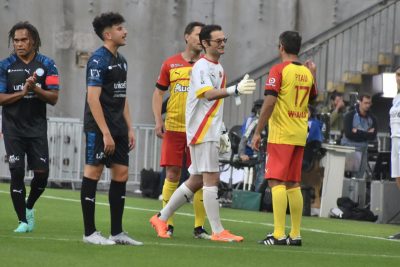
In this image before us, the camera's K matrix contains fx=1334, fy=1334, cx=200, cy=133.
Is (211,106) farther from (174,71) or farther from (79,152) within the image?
(79,152)

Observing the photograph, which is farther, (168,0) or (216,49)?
(168,0)

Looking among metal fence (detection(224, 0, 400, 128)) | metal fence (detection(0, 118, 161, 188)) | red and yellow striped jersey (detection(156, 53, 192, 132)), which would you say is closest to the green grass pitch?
red and yellow striped jersey (detection(156, 53, 192, 132))

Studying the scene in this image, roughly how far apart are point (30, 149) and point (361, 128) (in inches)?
426

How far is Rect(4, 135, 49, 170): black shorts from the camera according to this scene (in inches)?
522

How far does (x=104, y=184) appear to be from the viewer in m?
26.3

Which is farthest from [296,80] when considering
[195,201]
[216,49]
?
[195,201]

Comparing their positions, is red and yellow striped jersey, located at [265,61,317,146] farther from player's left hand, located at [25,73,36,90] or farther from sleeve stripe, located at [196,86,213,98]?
player's left hand, located at [25,73,36,90]

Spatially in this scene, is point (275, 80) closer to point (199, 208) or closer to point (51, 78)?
point (199, 208)

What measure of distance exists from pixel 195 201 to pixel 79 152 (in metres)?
12.5

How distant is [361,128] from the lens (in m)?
23.2

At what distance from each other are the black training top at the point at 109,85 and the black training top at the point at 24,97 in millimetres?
1552

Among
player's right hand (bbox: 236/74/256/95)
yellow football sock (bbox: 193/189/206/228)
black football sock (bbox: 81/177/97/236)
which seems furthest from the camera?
yellow football sock (bbox: 193/189/206/228)

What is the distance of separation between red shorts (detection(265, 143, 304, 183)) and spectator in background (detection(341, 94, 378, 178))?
389 inches

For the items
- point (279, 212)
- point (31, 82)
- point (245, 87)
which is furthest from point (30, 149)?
point (279, 212)
